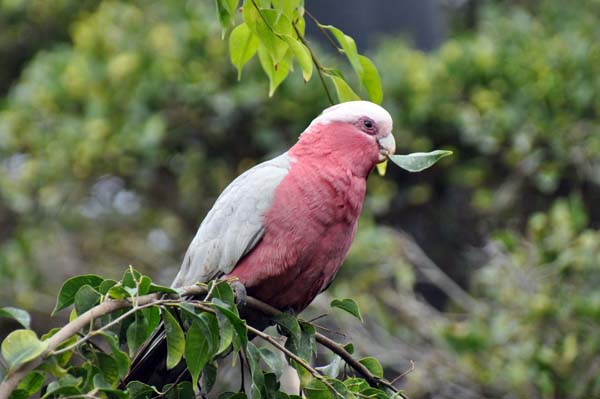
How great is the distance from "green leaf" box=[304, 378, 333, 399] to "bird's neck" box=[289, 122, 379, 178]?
79cm

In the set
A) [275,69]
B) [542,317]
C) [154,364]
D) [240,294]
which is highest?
[275,69]

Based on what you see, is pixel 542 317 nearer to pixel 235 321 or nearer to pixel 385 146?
pixel 385 146

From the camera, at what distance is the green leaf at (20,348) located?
52.6 inches

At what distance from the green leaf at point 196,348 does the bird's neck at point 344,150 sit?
88 centimetres

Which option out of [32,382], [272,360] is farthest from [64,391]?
[272,360]

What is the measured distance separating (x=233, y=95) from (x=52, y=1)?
2239 mm

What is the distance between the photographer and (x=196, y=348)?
1.56 metres

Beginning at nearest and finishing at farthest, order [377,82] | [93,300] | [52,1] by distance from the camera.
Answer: [93,300], [377,82], [52,1]

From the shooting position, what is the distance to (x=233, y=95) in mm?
4547

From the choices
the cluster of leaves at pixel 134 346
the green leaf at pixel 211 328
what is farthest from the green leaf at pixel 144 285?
the green leaf at pixel 211 328

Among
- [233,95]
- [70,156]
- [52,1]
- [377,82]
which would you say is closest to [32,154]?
[70,156]

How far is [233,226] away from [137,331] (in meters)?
0.82

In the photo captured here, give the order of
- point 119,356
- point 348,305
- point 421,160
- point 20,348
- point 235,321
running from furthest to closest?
point 348,305, point 421,160, point 235,321, point 119,356, point 20,348

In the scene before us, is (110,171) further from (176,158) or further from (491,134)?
(491,134)
